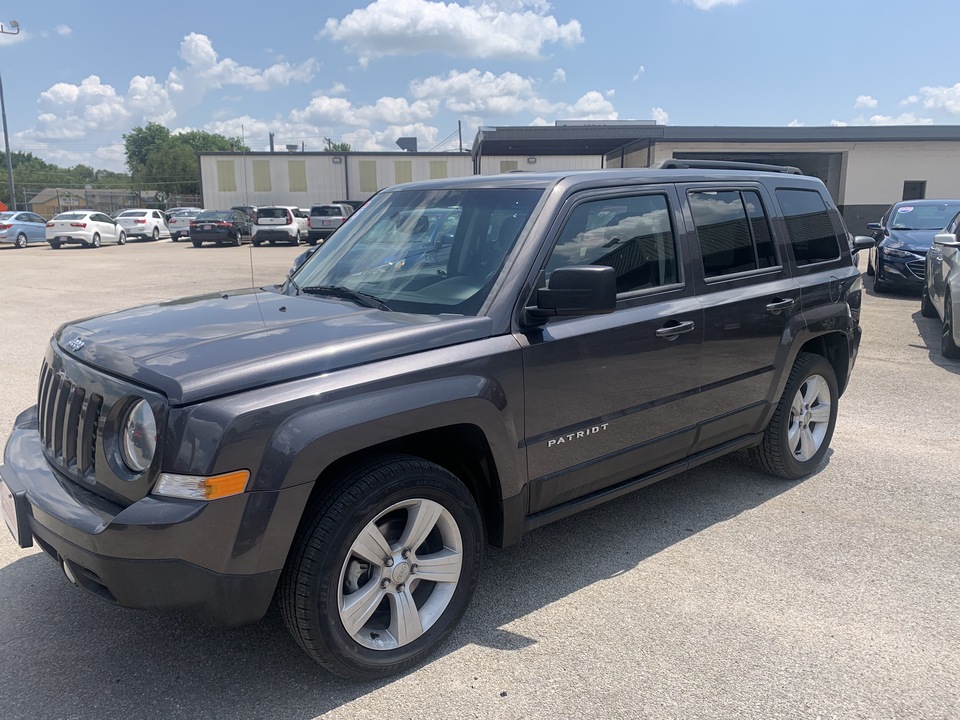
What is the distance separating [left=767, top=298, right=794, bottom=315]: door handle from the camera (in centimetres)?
435

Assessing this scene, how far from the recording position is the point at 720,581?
3607mm

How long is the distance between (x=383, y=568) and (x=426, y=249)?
5.25 ft

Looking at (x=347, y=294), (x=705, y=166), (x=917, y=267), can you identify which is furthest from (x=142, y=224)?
(x=347, y=294)

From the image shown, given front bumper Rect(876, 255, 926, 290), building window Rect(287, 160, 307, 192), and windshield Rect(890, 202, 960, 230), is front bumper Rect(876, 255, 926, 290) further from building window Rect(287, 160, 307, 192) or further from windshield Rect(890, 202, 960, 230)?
building window Rect(287, 160, 307, 192)

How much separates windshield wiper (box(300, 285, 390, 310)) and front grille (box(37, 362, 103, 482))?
1.19 meters

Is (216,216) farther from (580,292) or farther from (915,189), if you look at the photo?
(580,292)

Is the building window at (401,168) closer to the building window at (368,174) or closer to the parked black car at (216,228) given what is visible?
the building window at (368,174)

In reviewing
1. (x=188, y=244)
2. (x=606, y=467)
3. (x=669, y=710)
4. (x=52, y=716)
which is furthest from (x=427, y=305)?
(x=188, y=244)

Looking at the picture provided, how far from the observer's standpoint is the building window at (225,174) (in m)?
47.4

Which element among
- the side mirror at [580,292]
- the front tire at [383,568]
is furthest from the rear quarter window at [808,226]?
the front tire at [383,568]

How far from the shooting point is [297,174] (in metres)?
47.8

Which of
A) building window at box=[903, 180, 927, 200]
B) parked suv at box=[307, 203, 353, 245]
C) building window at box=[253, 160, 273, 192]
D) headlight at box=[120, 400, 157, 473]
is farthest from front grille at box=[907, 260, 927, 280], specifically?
building window at box=[253, 160, 273, 192]

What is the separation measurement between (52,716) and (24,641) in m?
0.60

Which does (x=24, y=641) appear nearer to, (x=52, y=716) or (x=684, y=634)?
(x=52, y=716)
